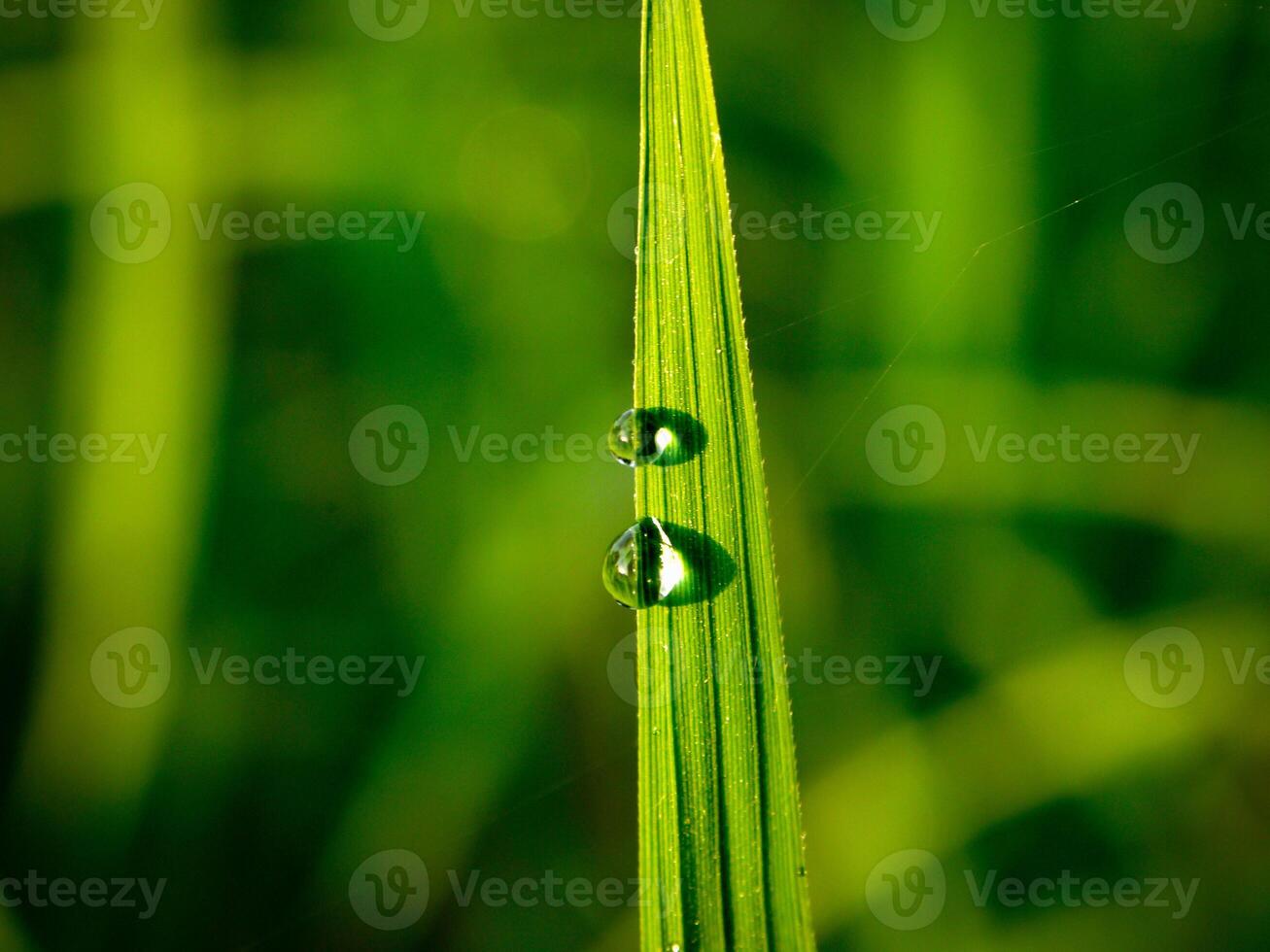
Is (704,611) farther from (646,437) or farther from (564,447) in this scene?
(564,447)

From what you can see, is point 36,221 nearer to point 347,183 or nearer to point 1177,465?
point 347,183

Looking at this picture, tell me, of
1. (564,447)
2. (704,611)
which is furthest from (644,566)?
(564,447)

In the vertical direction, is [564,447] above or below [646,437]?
above

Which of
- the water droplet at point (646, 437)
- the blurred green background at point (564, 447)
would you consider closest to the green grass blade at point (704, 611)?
the water droplet at point (646, 437)

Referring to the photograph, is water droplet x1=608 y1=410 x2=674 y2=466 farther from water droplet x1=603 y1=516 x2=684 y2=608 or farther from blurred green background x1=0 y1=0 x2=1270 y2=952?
blurred green background x1=0 y1=0 x2=1270 y2=952

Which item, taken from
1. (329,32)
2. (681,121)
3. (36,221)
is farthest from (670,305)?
(36,221)

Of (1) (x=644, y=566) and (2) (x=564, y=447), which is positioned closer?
(1) (x=644, y=566)

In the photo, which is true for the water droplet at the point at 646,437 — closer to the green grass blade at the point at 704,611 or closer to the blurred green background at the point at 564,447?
the green grass blade at the point at 704,611
